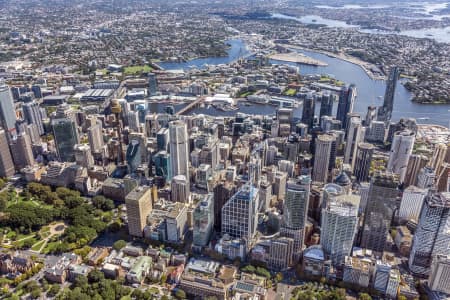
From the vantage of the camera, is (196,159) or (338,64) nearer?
(196,159)

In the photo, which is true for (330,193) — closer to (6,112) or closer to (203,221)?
(203,221)

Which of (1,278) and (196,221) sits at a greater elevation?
(196,221)

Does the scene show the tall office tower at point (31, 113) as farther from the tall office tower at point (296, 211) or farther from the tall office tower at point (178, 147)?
the tall office tower at point (296, 211)

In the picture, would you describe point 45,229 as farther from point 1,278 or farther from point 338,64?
point 338,64

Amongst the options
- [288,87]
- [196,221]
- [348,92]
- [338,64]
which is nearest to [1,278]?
[196,221]

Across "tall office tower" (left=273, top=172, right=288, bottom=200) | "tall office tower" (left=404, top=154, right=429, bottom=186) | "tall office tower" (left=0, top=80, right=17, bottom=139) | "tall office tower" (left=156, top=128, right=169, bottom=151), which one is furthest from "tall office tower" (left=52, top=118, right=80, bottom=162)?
"tall office tower" (left=404, top=154, right=429, bottom=186)

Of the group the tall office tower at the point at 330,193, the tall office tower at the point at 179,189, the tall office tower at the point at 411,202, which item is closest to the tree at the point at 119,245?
the tall office tower at the point at 179,189
